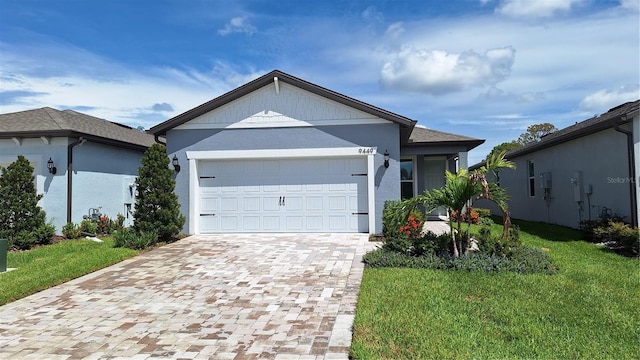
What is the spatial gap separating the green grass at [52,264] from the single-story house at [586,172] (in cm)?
1179

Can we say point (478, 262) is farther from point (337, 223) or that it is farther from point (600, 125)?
point (600, 125)

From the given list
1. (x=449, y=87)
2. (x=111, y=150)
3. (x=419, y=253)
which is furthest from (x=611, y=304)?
(x=111, y=150)

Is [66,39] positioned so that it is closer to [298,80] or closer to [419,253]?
[298,80]

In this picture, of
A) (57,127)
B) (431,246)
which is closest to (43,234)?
(57,127)

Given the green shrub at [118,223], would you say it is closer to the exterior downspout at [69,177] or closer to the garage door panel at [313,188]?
the exterior downspout at [69,177]

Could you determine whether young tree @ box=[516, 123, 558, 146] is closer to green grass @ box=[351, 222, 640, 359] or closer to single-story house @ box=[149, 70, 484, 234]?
single-story house @ box=[149, 70, 484, 234]

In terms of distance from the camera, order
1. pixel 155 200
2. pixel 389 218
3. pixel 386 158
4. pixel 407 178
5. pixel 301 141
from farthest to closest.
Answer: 1. pixel 407 178
2. pixel 301 141
3. pixel 386 158
4. pixel 389 218
5. pixel 155 200

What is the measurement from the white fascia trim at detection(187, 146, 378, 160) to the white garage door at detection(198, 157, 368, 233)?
229mm

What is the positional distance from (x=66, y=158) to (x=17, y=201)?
7.45 ft

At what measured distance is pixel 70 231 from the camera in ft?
37.1

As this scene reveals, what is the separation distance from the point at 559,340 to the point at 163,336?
12.9 feet

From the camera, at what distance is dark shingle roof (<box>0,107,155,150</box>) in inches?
453

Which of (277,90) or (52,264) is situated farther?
(277,90)

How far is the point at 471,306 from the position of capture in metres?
4.83
